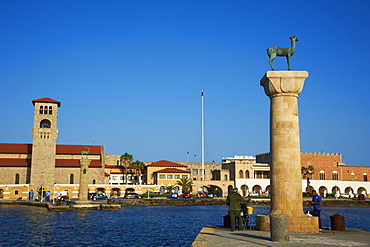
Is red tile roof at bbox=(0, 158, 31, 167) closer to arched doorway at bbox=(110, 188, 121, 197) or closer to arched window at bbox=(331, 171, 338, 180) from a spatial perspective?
arched doorway at bbox=(110, 188, 121, 197)

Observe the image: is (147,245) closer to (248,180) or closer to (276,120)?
Result: (276,120)

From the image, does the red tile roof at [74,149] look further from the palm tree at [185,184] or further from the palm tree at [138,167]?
the palm tree at [185,184]

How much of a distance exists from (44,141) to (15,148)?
8.72m

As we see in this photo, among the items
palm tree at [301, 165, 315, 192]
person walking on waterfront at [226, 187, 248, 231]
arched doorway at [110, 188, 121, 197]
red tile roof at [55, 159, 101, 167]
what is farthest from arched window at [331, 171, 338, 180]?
person walking on waterfront at [226, 187, 248, 231]

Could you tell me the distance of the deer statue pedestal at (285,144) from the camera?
55.7ft

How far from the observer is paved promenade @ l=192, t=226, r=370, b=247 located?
12.7 meters

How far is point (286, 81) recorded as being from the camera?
17469 mm

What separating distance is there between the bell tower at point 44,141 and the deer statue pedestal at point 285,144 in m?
67.5

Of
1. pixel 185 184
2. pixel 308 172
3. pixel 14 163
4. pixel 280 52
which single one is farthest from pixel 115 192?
pixel 280 52

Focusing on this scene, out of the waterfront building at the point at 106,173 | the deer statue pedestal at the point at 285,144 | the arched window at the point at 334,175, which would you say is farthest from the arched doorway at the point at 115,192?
the deer statue pedestal at the point at 285,144

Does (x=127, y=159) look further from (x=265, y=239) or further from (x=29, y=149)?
(x=265, y=239)

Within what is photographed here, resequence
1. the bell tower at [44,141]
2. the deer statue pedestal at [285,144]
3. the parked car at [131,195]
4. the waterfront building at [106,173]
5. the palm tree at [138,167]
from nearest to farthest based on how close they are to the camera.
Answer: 1. the deer statue pedestal at [285,144]
2. the parked car at [131,195]
3. the bell tower at [44,141]
4. the waterfront building at [106,173]
5. the palm tree at [138,167]

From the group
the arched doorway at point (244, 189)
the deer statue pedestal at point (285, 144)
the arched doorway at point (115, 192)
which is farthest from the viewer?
the arched doorway at point (244, 189)

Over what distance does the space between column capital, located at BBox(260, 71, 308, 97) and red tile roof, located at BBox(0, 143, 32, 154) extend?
247 ft
